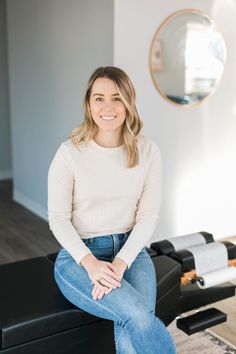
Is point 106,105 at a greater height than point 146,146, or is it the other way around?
point 106,105

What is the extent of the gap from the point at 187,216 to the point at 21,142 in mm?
1644

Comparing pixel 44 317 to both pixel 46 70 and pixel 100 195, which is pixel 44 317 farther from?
pixel 46 70

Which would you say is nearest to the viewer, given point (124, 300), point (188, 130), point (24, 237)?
point (124, 300)

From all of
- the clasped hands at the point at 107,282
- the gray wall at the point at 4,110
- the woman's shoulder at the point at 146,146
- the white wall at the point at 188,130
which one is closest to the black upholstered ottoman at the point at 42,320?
the clasped hands at the point at 107,282

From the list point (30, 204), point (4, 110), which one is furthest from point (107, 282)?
point (4, 110)

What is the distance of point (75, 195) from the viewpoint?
1.66m

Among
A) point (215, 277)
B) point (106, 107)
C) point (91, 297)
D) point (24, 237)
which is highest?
point (106, 107)

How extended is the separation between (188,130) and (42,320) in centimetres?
193

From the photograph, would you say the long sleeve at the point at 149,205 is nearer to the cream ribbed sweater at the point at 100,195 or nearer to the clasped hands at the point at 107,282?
the cream ribbed sweater at the point at 100,195

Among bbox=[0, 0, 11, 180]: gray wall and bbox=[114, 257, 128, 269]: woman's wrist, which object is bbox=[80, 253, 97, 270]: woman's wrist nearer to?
bbox=[114, 257, 128, 269]: woman's wrist

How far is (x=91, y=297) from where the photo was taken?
1510 mm

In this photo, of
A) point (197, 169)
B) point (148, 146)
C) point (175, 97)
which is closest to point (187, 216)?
point (197, 169)

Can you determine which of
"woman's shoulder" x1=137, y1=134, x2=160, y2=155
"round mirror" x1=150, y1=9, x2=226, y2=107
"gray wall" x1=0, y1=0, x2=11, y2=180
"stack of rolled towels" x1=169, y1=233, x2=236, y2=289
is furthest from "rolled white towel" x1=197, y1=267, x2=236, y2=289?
"gray wall" x1=0, y1=0, x2=11, y2=180

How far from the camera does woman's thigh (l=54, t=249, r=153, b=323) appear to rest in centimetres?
147
